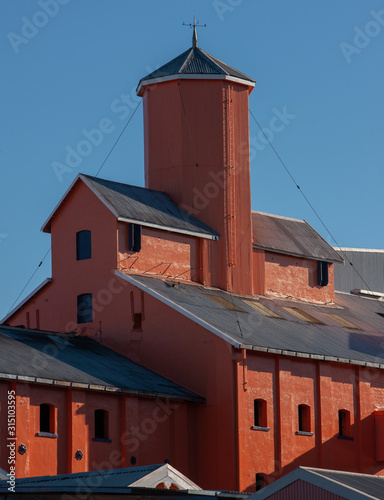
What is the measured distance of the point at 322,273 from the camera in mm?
61281

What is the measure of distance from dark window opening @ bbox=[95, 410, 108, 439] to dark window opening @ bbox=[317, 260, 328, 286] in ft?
62.8

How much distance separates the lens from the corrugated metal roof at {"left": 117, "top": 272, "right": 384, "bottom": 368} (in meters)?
48.8

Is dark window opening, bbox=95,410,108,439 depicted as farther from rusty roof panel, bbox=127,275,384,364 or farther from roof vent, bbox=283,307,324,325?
roof vent, bbox=283,307,324,325

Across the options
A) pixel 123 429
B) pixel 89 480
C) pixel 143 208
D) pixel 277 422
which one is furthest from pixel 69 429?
pixel 143 208

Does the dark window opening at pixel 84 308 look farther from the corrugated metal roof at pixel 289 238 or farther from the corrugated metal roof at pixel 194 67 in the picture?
the corrugated metal roof at pixel 194 67

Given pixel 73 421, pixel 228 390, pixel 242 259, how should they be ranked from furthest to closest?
pixel 242 259 → pixel 228 390 → pixel 73 421

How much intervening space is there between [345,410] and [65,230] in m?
15.0

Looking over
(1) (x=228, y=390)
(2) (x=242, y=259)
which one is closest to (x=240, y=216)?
(2) (x=242, y=259)

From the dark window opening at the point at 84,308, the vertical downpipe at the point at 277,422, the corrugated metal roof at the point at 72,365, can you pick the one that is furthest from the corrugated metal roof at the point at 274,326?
the corrugated metal roof at the point at 72,365

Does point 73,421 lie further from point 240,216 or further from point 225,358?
point 240,216

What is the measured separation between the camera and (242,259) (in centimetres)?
5675

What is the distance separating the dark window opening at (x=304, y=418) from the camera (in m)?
50.3

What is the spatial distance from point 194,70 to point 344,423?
1836 centimetres

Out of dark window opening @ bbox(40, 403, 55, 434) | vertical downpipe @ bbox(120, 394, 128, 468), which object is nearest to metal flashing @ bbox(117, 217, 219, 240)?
vertical downpipe @ bbox(120, 394, 128, 468)
